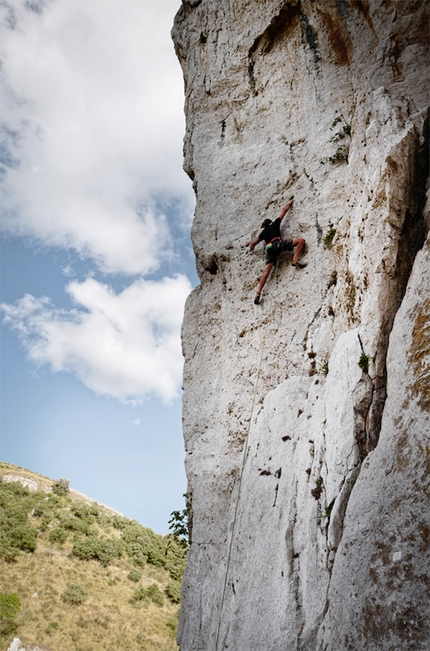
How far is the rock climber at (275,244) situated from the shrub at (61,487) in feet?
115

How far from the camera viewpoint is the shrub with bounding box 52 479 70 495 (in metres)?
36.9

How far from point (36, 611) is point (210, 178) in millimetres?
24174

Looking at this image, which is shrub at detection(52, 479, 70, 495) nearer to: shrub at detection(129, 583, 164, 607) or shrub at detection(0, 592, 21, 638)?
shrub at detection(129, 583, 164, 607)

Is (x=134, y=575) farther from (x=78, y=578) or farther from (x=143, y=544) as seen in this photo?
(x=143, y=544)

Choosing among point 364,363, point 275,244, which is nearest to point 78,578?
point 275,244

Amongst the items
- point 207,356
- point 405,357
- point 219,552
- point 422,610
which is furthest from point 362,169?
point 219,552

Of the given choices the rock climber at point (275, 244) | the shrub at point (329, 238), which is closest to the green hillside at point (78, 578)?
the rock climber at point (275, 244)

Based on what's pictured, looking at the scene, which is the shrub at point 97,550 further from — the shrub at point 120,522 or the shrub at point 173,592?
the shrub at point 173,592

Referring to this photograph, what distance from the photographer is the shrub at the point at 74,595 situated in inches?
947

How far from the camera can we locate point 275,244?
8.05 m

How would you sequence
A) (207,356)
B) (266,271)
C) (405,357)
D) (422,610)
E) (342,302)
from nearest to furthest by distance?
(422,610) → (405,357) → (342,302) → (266,271) → (207,356)

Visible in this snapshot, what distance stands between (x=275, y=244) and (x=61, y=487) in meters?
36.6

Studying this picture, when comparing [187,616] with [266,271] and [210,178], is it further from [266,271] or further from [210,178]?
[210,178]

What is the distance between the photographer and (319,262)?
774 cm
